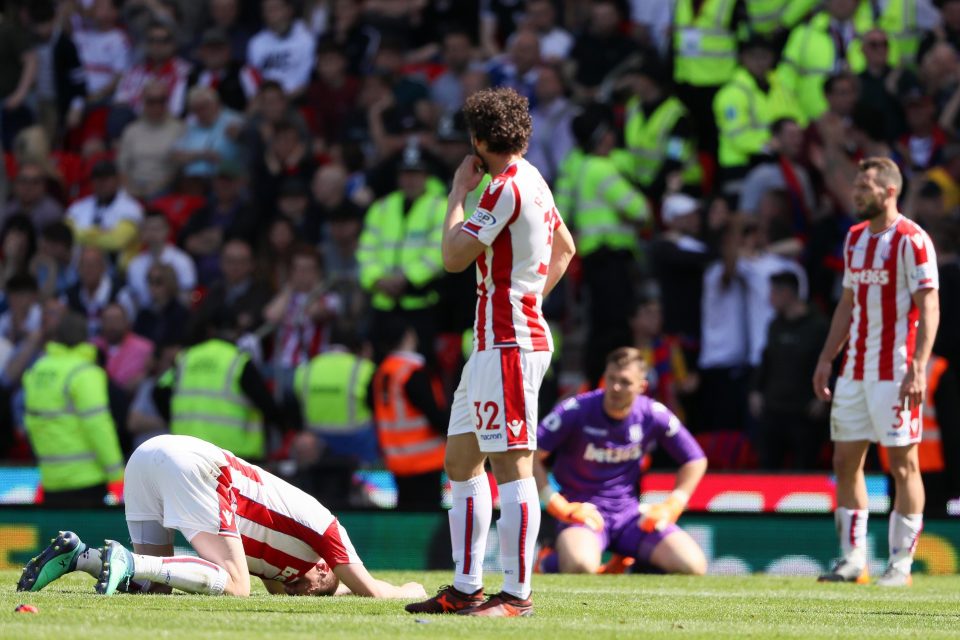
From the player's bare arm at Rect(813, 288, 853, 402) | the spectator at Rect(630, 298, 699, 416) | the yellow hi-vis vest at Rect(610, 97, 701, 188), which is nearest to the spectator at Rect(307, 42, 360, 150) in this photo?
the yellow hi-vis vest at Rect(610, 97, 701, 188)

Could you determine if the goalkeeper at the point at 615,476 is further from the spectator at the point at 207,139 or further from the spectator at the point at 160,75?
the spectator at the point at 160,75

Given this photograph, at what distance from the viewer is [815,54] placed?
1666cm

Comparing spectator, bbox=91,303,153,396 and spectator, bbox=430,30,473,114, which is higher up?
spectator, bbox=430,30,473,114

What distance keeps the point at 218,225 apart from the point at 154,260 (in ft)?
3.06

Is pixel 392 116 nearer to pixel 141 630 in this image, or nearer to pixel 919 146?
pixel 919 146

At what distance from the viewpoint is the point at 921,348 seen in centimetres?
990

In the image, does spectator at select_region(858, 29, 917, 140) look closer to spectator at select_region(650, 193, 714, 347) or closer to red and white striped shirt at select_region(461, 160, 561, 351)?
spectator at select_region(650, 193, 714, 347)

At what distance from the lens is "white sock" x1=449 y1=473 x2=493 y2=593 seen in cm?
745

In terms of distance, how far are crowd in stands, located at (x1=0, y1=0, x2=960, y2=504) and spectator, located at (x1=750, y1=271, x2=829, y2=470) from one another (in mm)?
20

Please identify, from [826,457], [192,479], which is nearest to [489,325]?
[192,479]

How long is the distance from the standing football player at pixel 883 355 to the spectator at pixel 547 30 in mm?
8206

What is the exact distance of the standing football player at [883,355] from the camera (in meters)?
10.1

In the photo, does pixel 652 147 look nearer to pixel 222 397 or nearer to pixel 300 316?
pixel 300 316

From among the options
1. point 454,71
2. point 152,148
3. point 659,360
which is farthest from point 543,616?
point 152,148
